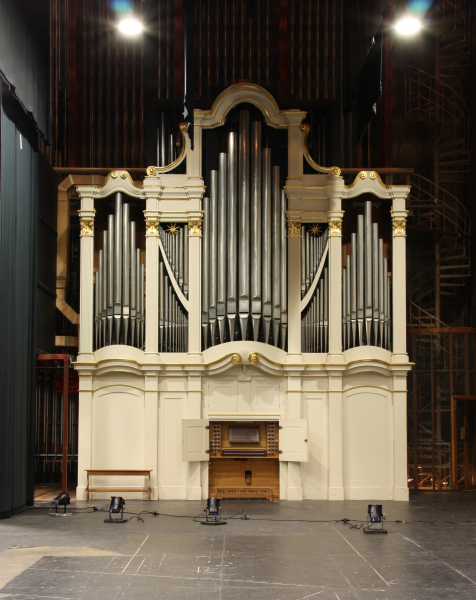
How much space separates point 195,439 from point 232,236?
13.5 ft

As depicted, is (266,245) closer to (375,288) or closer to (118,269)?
(375,288)

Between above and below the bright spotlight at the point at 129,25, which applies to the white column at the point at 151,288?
below

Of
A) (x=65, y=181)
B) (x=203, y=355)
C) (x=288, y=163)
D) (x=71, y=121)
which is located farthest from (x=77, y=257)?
(x=288, y=163)

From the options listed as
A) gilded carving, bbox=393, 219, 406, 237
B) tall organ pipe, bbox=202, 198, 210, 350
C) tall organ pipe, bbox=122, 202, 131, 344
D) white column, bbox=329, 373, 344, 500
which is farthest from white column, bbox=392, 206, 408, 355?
tall organ pipe, bbox=122, 202, 131, 344

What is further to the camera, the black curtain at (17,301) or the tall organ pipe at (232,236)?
the tall organ pipe at (232,236)

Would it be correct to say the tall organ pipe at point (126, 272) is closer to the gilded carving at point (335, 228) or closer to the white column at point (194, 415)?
the white column at point (194, 415)

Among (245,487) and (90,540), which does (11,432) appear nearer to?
(90,540)

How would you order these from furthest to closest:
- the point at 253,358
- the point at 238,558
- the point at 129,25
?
the point at 253,358, the point at 129,25, the point at 238,558

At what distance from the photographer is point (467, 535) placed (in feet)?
35.1

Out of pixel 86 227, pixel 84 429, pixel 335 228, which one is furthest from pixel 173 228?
pixel 84 429

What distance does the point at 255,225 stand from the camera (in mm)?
14555

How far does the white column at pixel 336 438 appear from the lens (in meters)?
14.2

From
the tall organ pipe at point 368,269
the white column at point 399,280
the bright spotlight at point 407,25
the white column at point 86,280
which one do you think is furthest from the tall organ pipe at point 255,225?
the bright spotlight at point 407,25

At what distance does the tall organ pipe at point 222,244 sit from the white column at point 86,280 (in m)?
2.64
